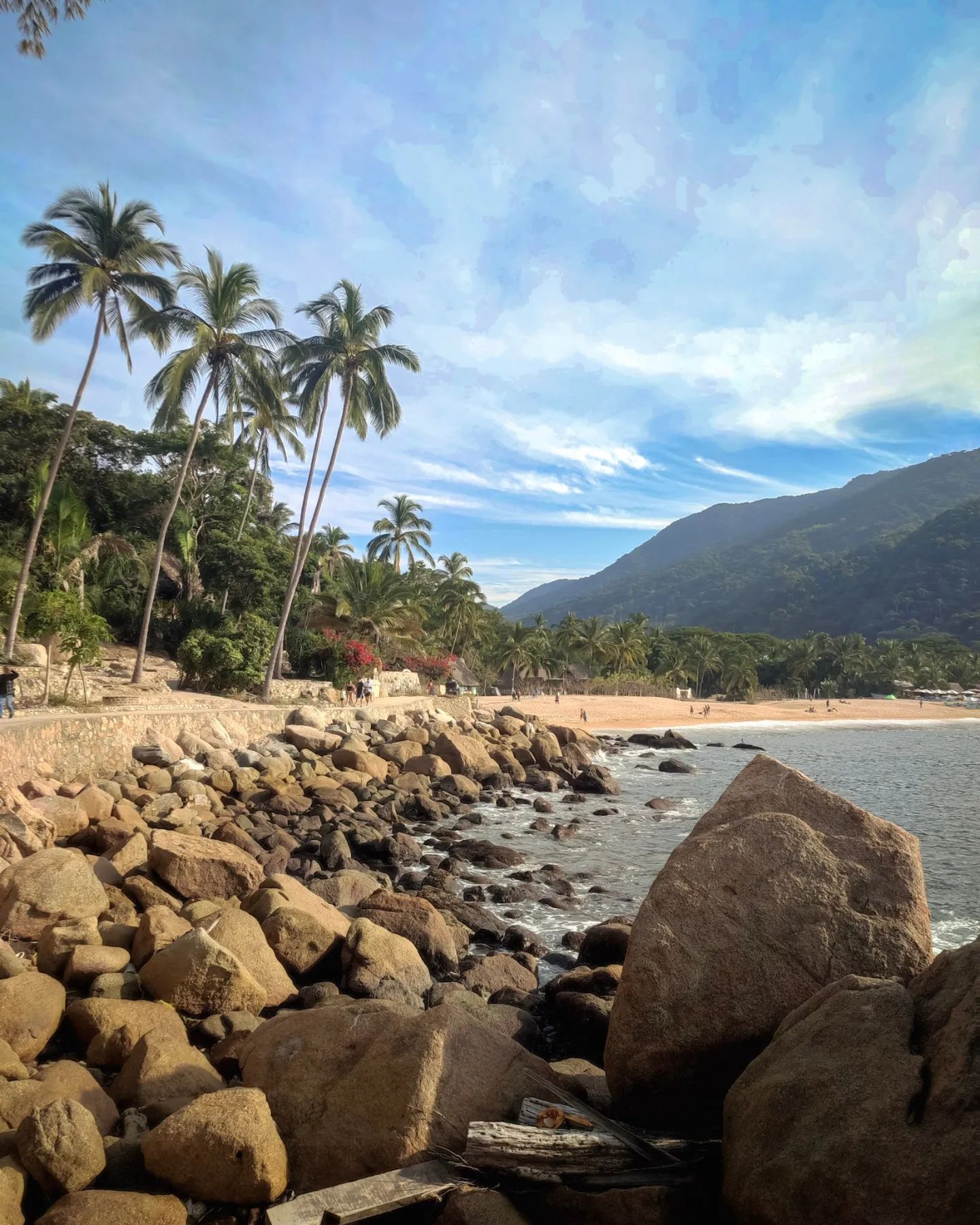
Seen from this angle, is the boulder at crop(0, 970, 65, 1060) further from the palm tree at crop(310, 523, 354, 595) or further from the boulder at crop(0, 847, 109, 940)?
Result: the palm tree at crop(310, 523, 354, 595)

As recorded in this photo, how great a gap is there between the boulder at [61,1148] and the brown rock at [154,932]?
98.3 inches

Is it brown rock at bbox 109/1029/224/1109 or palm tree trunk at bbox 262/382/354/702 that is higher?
palm tree trunk at bbox 262/382/354/702

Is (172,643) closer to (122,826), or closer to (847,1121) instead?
(122,826)

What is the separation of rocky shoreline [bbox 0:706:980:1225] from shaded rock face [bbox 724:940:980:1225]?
1 centimetres

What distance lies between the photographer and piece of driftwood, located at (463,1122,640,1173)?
3580 mm

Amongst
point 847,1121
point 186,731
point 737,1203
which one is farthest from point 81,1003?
point 186,731

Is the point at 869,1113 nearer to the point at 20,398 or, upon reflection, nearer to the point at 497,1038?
the point at 497,1038

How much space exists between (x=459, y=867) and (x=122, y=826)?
18.0 feet

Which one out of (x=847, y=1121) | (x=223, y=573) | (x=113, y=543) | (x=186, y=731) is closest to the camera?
(x=847, y=1121)

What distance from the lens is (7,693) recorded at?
15.2 meters

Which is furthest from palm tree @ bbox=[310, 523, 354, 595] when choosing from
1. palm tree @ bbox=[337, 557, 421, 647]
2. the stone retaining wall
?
the stone retaining wall

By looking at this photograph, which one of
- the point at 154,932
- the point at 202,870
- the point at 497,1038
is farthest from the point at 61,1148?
the point at 202,870

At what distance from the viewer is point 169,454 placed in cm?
4119

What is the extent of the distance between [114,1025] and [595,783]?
61.8 feet
